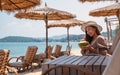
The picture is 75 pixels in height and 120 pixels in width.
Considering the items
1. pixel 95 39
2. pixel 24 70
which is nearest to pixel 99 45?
pixel 95 39

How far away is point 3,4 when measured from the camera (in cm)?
569

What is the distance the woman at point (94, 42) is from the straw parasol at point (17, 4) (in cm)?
137

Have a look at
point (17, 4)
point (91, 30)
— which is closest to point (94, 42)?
point (91, 30)

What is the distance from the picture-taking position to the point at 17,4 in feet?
18.6

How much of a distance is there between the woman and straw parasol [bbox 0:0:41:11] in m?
1.37

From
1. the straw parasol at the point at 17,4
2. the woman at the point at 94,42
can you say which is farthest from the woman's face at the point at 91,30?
the straw parasol at the point at 17,4

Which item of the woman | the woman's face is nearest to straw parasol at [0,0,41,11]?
the woman

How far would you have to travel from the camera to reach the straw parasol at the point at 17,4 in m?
5.52

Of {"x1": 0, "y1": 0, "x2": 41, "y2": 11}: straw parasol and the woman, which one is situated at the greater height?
{"x1": 0, "y1": 0, "x2": 41, "y2": 11}: straw parasol

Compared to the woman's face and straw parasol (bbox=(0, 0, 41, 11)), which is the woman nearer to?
the woman's face

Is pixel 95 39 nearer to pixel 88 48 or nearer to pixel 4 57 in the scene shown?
pixel 88 48

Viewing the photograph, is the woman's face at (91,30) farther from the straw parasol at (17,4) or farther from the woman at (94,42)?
the straw parasol at (17,4)

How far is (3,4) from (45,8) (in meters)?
4.35

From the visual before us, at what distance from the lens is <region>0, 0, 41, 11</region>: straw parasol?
5520mm
